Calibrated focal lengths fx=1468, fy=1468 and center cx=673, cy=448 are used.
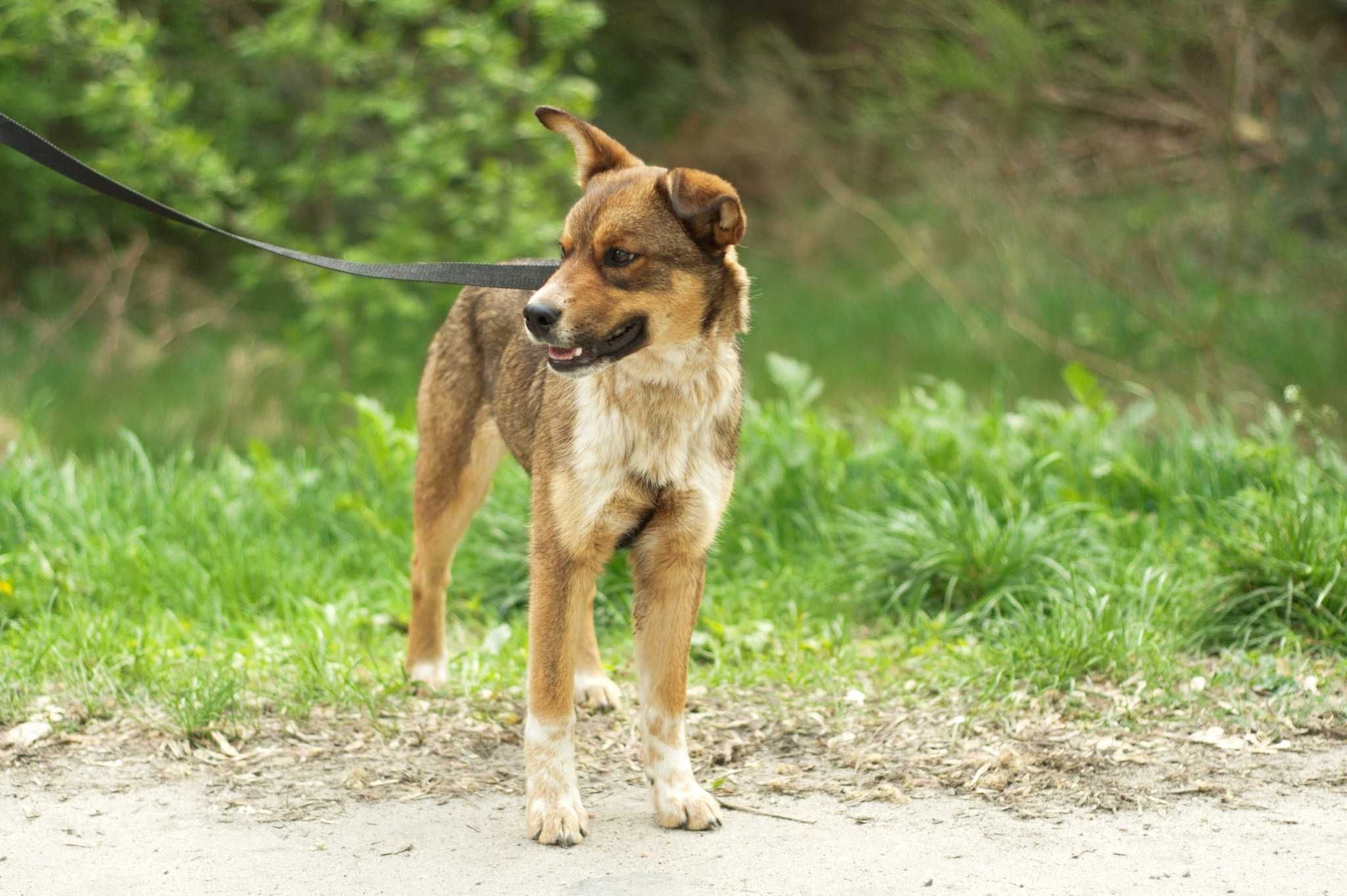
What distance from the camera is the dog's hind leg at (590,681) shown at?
4.94 m

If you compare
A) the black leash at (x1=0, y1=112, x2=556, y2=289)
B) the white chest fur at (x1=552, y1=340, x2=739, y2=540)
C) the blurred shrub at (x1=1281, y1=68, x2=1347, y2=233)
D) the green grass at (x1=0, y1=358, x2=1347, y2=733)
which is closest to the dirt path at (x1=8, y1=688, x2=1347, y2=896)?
the green grass at (x1=0, y1=358, x2=1347, y2=733)

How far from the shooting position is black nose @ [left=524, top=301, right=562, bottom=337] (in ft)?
11.9

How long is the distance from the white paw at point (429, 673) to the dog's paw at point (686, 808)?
1316 millimetres

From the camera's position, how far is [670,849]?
3887mm

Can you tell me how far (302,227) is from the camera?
39.2 ft

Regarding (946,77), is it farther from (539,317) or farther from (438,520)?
(539,317)

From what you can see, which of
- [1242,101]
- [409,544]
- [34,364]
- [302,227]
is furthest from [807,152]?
[409,544]

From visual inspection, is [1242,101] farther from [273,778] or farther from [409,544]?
[273,778]

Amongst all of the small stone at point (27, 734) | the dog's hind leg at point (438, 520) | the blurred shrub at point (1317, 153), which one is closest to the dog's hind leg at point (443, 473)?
the dog's hind leg at point (438, 520)

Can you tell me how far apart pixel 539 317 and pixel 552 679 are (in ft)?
3.40

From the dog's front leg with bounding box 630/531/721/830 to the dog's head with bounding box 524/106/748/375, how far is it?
1.99ft

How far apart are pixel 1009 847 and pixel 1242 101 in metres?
6.35

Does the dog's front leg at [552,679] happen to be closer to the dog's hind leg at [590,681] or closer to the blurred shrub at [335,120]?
the dog's hind leg at [590,681]

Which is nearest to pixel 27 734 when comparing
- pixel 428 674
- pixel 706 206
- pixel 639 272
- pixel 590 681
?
pixel 428 674
